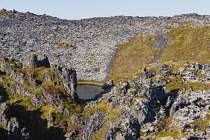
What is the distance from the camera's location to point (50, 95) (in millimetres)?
87438

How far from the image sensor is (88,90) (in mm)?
163000

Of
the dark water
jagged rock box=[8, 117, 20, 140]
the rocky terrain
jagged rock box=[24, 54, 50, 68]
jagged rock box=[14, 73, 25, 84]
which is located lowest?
the dark water

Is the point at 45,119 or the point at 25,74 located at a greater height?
the point at 25,74

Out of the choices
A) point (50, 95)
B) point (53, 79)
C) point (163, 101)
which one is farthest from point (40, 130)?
point (163, 101)

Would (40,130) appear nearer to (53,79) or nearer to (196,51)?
(53,79)

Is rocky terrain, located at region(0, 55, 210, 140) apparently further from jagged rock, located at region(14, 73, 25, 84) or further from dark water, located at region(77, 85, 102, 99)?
dark water, located at region(77, 85, 102, 99)

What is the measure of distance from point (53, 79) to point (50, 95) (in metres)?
9.29

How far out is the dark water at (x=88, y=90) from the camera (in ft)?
488

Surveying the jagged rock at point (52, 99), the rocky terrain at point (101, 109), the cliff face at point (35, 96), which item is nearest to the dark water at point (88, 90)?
the rocky terrain at point (101, 109)

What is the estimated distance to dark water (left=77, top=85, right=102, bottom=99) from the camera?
149 m

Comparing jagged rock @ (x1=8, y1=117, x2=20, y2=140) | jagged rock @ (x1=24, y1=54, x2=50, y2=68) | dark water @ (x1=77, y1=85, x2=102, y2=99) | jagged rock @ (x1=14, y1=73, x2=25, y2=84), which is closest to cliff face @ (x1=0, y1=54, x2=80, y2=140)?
jagged rock @ (x1=14, y1=73, x2=25, y2=84)

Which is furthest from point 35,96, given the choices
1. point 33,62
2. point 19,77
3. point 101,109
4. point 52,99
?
point 33,62

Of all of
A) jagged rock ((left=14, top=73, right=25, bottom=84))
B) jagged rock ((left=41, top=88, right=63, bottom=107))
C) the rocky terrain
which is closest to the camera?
the rocky terrain

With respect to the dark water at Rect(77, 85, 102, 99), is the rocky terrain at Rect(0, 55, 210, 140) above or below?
above
